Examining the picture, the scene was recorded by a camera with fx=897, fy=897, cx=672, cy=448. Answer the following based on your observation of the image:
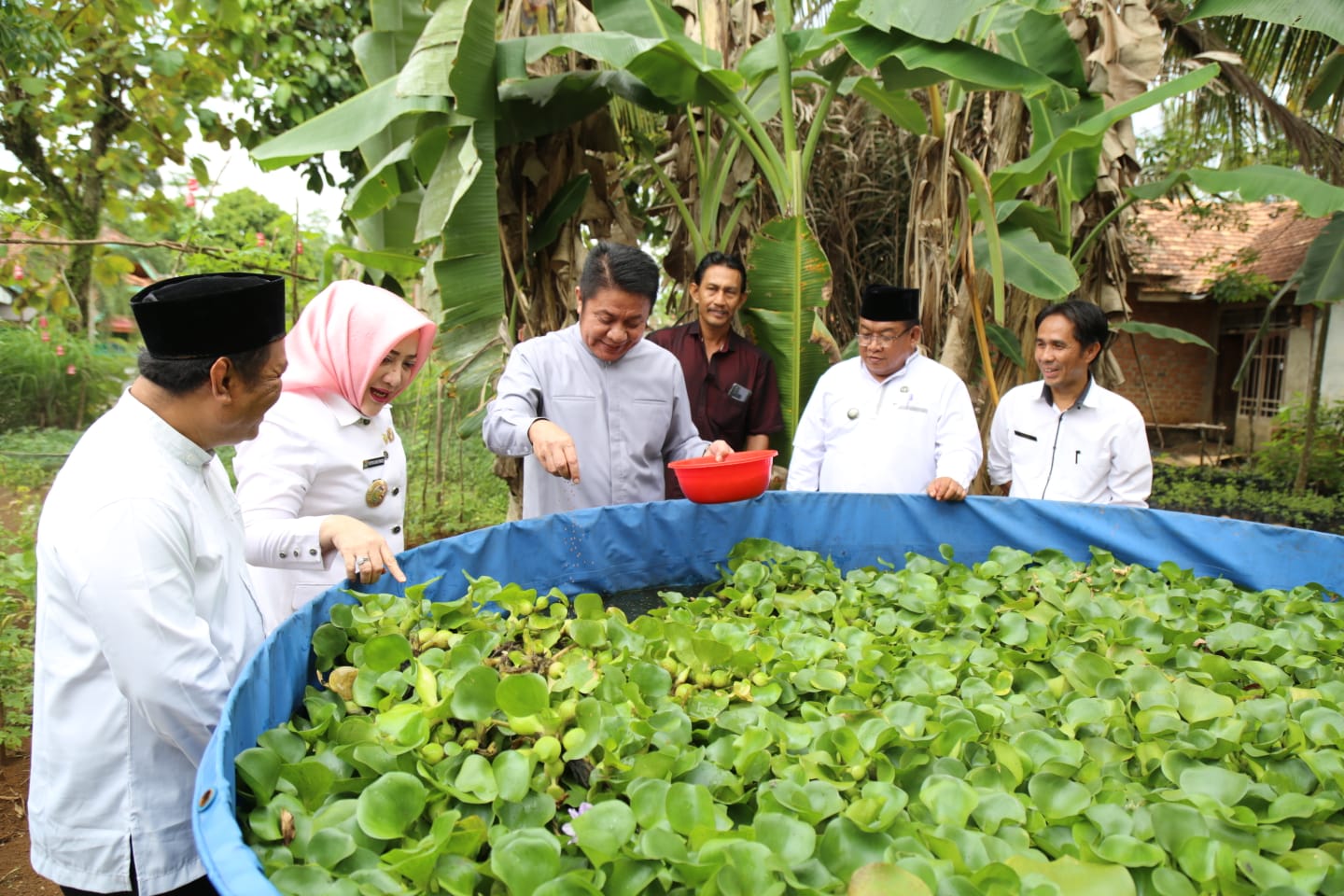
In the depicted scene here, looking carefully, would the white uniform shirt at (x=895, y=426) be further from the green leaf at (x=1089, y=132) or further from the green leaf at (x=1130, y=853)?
the green leaf at (x=1130, y=853)

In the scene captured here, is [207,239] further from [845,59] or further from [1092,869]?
[1092,869]

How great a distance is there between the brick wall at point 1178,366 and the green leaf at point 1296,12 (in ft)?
28.0

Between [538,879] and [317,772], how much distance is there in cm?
36

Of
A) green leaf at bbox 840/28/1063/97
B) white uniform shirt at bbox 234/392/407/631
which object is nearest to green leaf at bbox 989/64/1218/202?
green leaf at bbox 840/28/1063/97

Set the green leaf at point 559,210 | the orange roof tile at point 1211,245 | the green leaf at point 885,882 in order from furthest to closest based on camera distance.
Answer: the orange roof tile at point 1211,245, the green leaf at point 559,210, the green leaf at point 885,882

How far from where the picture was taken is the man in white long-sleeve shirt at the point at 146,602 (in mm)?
1112

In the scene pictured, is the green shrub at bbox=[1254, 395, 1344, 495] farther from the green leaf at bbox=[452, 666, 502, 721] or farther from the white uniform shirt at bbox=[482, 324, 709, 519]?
the green leaf at bbox=[452, 666, 502, 721]

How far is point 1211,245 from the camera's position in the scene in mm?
11742

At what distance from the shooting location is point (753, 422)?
3.18m

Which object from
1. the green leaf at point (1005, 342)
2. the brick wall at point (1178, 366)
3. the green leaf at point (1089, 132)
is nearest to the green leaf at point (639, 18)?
the green leaf at point (1089, 132)

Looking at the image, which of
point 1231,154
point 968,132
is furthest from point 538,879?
point 1231,154

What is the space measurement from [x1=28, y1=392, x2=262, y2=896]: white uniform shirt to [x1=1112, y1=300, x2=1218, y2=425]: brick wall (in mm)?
11712

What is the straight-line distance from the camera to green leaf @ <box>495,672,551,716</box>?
1257mm

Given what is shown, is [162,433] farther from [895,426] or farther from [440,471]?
[440,471]
